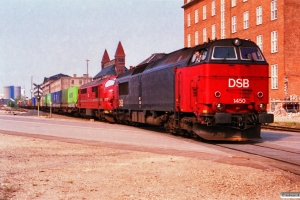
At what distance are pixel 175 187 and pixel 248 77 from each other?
29.7 feet

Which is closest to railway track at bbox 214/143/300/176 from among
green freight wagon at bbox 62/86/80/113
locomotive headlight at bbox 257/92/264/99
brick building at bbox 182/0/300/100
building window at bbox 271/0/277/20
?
locomotive headlight at bbox 257/92/264/99

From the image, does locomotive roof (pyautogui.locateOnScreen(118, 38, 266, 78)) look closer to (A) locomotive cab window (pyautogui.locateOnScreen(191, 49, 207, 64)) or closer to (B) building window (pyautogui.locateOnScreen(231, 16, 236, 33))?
(A) locomotive cab window (pyautogui.locateOnScreen(191, 49, 207, 64))

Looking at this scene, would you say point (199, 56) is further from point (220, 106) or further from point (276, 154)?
point (276, 154)

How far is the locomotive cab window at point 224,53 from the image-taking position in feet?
53.5

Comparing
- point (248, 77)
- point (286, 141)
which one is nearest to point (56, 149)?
point (248, 77)

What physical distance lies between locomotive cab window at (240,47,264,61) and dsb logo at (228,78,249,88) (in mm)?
905

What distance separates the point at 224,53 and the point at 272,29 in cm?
3329

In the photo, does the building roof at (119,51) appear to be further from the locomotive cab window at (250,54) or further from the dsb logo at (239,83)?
the dsb logo at (239,83)

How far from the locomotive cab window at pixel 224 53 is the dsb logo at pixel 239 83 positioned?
0.87 m

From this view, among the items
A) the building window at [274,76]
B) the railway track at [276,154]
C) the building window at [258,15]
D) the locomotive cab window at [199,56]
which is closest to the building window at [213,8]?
the building window at [258,15]

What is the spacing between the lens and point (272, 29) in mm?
47438

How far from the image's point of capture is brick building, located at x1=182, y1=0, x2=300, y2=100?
148 feet

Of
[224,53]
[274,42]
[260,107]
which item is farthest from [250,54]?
[274,42]

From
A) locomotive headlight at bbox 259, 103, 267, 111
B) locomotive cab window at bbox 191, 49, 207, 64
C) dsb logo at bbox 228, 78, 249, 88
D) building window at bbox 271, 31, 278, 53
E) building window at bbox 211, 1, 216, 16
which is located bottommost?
locomotive headlight at bbox 259, 103, 267, 111
